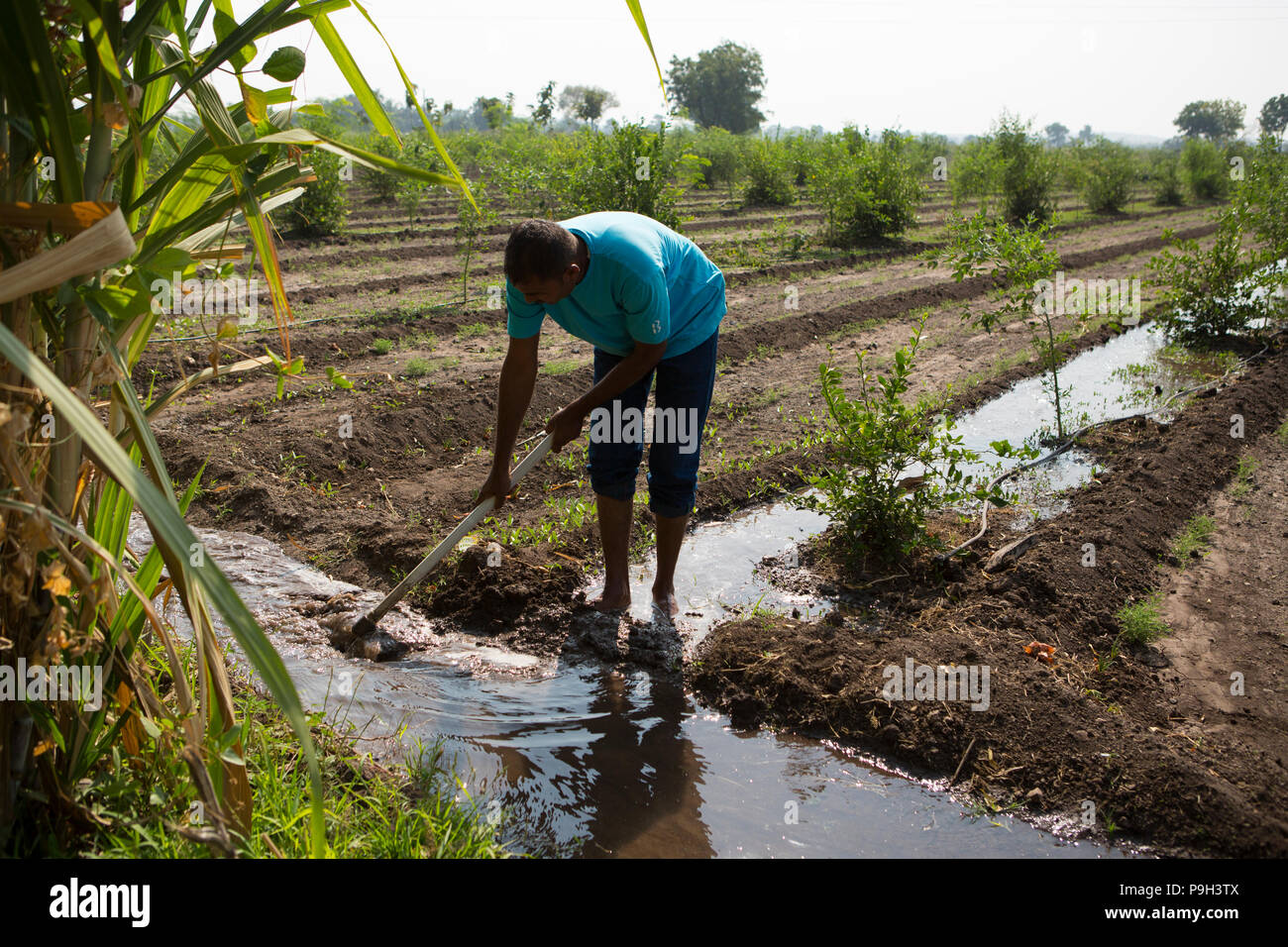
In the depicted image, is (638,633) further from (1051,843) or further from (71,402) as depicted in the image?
(71,402)

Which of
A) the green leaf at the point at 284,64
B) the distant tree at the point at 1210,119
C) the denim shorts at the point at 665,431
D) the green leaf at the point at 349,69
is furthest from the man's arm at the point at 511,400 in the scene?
the distant tree at the point at 1210,119

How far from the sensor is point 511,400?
11.2 ft

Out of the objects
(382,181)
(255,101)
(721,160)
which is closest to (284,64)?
(255,101)

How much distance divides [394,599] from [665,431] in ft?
4.19

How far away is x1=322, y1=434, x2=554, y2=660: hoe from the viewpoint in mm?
3393

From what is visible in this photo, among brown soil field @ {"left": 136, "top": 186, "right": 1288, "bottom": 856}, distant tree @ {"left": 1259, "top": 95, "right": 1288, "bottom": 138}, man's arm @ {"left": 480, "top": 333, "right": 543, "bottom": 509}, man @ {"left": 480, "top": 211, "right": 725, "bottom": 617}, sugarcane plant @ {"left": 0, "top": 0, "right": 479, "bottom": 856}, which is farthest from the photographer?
distant tree @ {"left": 1259, "top": 95, "right": 1288, "bottom": 138}

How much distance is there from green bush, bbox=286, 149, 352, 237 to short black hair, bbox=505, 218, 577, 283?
11.1 meters

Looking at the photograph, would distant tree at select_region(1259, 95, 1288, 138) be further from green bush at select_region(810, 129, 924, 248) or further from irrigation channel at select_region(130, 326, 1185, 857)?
irrigation channel at select_region(130, 326, 1185, 857)

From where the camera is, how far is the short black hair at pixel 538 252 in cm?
293

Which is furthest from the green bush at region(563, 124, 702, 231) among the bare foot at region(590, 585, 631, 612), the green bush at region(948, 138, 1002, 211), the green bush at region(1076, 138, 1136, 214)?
the green bush at region(1076, 138, 1136, 214)

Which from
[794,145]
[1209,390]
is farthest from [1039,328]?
[794,145]

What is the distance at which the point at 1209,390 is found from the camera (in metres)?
7.06

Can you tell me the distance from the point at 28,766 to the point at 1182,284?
9649 millimetres

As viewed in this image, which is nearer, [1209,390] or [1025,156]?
[1209,390]
